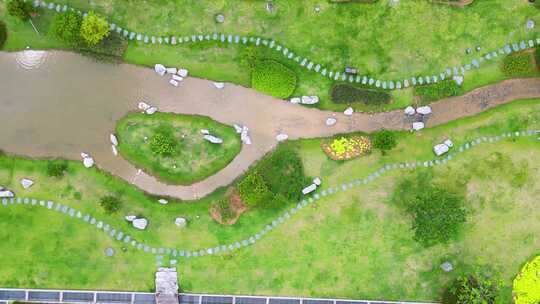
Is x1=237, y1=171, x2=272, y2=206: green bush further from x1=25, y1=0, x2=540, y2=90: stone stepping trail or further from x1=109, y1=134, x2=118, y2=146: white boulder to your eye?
x1=109, y1=134, x2=118, y2=146: white boulder

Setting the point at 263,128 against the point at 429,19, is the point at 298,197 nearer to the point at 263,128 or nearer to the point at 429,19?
the point at 263,128

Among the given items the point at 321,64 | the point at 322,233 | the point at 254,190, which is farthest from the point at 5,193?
the point at 321,64

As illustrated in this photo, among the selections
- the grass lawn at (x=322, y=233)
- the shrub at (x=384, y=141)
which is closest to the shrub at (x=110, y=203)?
the grass lawn at (x=322, y=233)

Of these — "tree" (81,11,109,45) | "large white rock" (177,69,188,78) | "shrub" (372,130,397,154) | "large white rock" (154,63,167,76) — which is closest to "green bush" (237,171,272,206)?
"shrub" (372,130,397,154)

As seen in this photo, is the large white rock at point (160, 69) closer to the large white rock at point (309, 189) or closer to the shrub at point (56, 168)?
the shrub at point (56, 168)

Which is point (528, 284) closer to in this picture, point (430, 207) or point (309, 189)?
point (430, 207)
